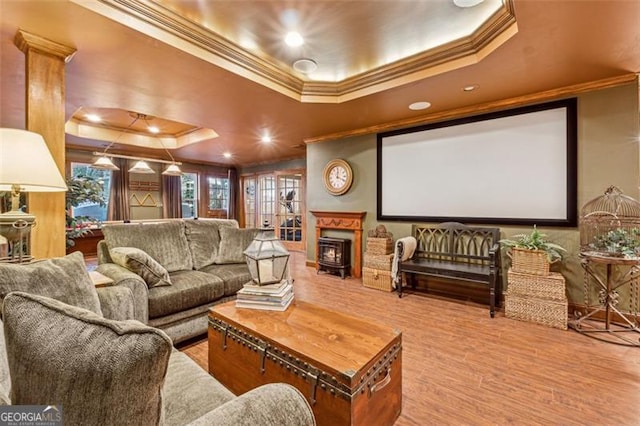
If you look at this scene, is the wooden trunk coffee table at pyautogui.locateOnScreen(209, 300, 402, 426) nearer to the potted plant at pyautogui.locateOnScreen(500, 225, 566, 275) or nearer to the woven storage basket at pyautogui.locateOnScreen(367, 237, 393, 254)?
the potted plant at pyautogui.locateOnScreen(500, 225, 566, 275)

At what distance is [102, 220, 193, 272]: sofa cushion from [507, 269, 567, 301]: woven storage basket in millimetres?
3302

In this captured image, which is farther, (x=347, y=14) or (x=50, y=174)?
(x=347, y=14)

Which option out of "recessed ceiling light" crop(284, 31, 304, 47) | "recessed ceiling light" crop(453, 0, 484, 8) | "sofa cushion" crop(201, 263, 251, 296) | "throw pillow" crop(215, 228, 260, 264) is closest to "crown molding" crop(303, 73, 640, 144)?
"recessed ceiling light" crop(453, 0, 484, 8)

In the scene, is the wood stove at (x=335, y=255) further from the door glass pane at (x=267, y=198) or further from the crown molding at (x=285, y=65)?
the door glass pane at (x=267, y=198)

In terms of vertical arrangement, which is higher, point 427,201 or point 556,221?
point 427,201

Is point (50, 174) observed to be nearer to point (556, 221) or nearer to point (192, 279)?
point (192, 279)

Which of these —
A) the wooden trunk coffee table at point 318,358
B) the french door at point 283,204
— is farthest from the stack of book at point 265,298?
the french door at point 283,204

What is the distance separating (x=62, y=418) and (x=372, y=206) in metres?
4.24

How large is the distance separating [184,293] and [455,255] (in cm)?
311

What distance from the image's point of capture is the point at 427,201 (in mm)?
3986

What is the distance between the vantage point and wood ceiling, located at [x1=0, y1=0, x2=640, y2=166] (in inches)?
77.9

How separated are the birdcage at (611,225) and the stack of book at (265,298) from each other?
2.81 m

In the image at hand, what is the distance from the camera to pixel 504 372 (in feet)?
6.60

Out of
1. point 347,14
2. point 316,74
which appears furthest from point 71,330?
point 316,74
